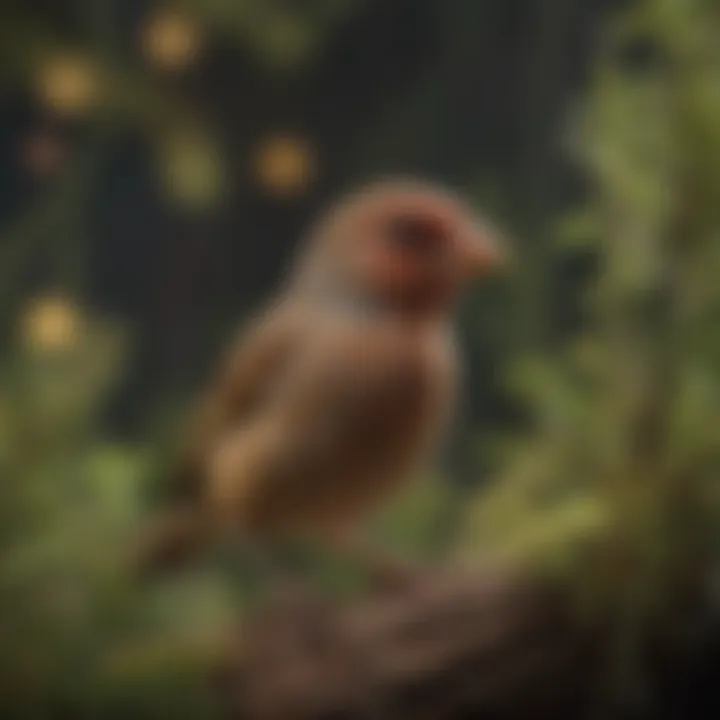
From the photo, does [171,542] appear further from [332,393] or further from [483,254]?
[483,254]

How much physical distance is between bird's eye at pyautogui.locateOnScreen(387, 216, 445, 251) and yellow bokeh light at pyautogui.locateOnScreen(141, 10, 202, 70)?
0.16 metres

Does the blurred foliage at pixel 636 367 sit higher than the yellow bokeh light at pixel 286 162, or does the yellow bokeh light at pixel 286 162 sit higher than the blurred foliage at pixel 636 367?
the yellow bokeh light at pixel 286 162

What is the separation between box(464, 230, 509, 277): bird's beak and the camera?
37.6 inches

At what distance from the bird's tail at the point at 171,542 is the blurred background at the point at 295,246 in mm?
13

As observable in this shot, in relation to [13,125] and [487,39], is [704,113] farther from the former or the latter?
[13,125]

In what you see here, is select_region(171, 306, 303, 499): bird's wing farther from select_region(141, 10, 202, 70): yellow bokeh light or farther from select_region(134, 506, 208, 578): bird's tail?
select_region(141, 10, 202, 70): yellow bokeh light

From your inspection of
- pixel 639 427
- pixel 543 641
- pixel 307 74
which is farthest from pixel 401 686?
pixel 307 74

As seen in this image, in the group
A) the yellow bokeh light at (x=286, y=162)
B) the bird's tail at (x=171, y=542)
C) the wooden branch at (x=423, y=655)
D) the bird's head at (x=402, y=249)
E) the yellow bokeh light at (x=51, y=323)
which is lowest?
the wooden branch at (x=423, y=655)

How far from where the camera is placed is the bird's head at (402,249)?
948 mm

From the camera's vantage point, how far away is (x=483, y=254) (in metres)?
0.96

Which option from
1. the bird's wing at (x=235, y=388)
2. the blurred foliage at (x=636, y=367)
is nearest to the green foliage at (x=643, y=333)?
the blurred foliage at (x=636, y=367)

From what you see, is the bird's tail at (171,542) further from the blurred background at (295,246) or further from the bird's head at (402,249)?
the bird's head at (402,249)

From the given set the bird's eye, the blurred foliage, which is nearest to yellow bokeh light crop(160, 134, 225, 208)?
the bird's eye

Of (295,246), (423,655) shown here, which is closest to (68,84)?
(295,246)
